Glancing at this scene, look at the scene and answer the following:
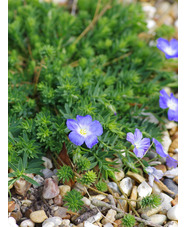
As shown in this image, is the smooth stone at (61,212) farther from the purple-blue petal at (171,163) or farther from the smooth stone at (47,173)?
the purple-blue petal at (171,163)

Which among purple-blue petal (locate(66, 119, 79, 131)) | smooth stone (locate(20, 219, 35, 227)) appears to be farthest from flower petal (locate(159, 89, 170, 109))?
smooth stone (locate(20, 219, 35, 227))

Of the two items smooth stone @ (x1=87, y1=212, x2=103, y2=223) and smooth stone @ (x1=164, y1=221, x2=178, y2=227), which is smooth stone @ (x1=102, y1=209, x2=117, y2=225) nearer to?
smooth stone @ (x1=87, y1=212, x2=103, y2=223)

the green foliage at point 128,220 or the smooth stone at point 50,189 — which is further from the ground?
the smooth stone at point 50,189

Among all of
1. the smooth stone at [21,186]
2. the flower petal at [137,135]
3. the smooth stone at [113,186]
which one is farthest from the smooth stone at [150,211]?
the smooth stone at [21,186]

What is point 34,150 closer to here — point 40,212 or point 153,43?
point 40,212

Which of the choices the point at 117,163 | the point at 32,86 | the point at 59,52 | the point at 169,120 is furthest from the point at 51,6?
the point at 117,163

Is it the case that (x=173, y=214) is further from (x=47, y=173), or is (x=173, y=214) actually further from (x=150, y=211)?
(x=47, y=173)
